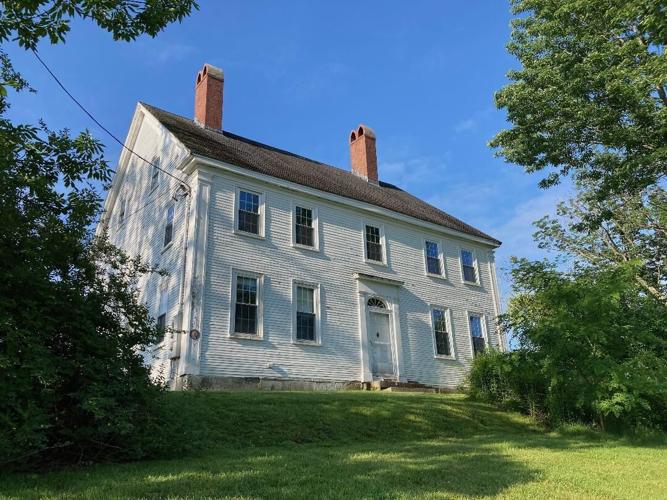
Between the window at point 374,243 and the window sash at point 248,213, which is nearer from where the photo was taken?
the window sash at point 248,213

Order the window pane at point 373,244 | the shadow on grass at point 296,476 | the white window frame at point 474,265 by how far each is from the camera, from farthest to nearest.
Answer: the white window frame at point 474,265
the window pane at point 373,244
the shadow on grass at point 296,476

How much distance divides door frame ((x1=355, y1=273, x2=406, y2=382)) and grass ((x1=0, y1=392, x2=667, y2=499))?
4494mm

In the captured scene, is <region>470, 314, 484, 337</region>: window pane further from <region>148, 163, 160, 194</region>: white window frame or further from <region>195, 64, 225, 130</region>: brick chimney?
<region>148, 163, 160, 194</region>: white window frame

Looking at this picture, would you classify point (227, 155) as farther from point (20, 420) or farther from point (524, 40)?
point (20, 420)

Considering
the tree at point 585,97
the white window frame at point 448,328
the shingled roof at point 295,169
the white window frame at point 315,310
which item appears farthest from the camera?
the white window frame at point 448,328

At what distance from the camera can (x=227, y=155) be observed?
15.7m

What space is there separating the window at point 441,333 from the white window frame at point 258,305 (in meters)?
6.84

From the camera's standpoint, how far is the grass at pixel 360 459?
16.9 ft

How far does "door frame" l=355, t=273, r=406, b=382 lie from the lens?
641 inches

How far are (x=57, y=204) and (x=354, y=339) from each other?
35.3ft

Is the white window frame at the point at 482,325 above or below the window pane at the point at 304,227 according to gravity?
below

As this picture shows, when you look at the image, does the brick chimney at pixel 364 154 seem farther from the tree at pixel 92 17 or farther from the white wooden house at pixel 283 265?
the tree at pixel 92 17

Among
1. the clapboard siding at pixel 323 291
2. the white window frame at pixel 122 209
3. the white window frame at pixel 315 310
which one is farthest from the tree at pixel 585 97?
the white window frame at pixel 122 209

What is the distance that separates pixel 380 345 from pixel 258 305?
4.49 m
